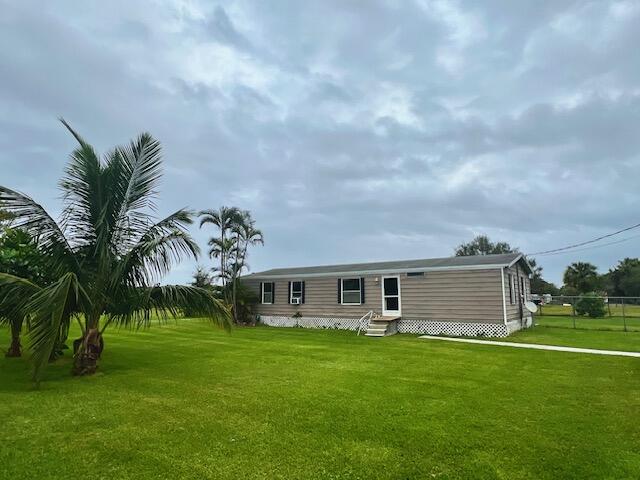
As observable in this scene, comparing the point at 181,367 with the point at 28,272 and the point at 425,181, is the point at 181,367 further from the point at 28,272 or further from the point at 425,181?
the point at 425,181

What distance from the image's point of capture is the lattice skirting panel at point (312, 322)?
1658cm

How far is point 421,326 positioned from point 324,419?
436 inches

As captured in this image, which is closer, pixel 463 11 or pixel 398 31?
pixel 463 11

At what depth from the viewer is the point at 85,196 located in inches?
288

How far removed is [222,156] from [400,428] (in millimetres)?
15801

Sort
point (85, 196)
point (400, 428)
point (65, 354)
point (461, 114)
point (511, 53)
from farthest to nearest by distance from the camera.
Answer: point (461, 114) < point (511, 53) < point (65, 354) < point (85, 196) < point (400, 428)

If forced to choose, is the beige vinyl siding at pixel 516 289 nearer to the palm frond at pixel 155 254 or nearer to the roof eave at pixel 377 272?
the roof eave at pixel 377 272

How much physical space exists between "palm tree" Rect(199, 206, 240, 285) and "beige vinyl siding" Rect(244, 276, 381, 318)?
1.91m

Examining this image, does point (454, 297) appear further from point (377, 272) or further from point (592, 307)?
point (592, 307)

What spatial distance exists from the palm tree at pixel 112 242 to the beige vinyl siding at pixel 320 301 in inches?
375

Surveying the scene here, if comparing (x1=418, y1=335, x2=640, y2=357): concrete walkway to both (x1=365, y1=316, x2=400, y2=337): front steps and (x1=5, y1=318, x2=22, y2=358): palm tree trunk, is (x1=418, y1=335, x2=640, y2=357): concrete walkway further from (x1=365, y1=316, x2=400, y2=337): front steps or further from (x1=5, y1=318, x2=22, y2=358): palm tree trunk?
(x1=5, y1=318, x2=22, y2=358): palm tree trunk

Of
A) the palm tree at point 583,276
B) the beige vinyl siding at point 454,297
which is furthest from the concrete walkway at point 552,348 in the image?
the palm tree at point 583,276

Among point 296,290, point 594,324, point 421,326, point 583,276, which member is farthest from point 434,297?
point 583,276

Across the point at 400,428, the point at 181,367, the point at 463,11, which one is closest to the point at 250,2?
the point at 463,11
